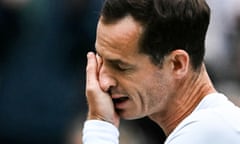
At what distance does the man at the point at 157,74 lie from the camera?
123 inches

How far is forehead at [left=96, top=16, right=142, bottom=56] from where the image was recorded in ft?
10.4

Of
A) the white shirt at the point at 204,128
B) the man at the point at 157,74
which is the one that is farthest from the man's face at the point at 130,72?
the white shirt at the point at 204,128

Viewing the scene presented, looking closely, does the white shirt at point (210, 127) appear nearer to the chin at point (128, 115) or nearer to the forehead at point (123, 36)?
the chin at point (128, 115)

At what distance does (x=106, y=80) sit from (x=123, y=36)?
0.19 metres

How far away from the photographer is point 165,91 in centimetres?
322

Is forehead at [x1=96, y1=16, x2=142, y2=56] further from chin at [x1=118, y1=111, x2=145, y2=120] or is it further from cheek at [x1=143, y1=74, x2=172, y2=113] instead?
chin at [x1=118, y1=111, x2=145, y2=120]

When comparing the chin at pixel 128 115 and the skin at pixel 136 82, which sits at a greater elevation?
the skin at pixel 136 82

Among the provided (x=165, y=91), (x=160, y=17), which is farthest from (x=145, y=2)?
(x=165, y=91)

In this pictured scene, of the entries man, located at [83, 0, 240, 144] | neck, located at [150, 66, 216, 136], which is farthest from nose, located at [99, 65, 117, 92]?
neck, located at [150, 66, 216, 136]

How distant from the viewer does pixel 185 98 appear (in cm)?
328

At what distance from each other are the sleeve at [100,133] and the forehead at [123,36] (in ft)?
0.93

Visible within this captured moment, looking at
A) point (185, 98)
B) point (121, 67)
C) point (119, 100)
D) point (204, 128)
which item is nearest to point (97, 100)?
point (119, 100)

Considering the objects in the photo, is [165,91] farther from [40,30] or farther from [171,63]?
[40,30]

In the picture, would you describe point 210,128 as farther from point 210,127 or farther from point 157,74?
point 157,74
